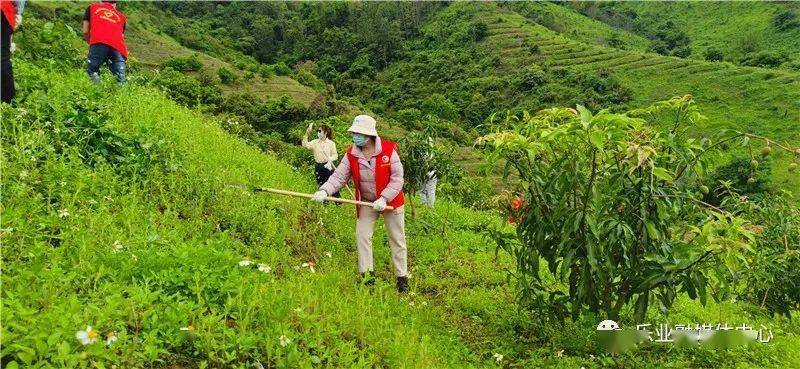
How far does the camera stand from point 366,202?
18.4 feet

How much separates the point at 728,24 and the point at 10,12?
12022cm

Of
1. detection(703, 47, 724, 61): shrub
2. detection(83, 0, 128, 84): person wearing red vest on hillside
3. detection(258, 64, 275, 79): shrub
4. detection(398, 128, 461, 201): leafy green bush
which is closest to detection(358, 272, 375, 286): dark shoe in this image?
detection(398, 128, 461, 201): leafy green bush

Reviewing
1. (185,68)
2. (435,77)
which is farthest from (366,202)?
(435,77)

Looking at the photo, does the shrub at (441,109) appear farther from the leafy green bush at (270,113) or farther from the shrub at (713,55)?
the shrub at (713,55)

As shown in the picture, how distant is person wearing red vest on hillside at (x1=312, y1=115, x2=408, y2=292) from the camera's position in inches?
220

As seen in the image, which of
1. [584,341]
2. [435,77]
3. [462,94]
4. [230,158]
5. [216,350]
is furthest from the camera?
[435,77]

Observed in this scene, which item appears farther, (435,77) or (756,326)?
(435,77)

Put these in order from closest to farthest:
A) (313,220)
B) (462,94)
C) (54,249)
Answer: (54,249) < (313,220) < (462,94)

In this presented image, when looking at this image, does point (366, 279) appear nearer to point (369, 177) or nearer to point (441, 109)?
point (369, 177)

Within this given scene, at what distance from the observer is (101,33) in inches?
322

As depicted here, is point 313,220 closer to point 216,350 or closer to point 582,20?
point 216,350

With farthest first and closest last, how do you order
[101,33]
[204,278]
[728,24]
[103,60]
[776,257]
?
[728,24] < [103,60] < [101,33] < [776,257] < [204,278]

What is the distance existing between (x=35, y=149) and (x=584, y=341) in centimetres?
561
